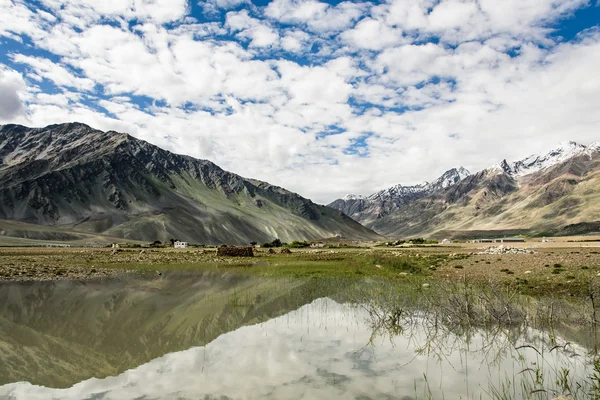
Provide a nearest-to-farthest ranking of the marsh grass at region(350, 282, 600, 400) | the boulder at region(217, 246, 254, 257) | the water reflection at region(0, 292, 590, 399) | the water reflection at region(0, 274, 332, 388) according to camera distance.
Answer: the water reflection at region(0, 292, 590, 399), the marsh grass at region(350, 282, 600, 400), the water reflection at region(0, 274, 332, 388), the boulder at region(217, 246, 254, 257)

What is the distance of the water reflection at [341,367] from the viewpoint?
31.7 feet

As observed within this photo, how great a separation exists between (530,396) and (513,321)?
7103 millimetres

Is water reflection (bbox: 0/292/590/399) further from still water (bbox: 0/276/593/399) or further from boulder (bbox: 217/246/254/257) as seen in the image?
boulder (bbox: 217/246/254/257)

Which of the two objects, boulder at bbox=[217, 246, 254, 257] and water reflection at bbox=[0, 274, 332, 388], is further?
boulder at bbox=[217, 246, 254, 257]

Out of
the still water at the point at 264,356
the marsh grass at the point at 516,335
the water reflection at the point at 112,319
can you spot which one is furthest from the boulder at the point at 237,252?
the marsh grass at the point at 516,335

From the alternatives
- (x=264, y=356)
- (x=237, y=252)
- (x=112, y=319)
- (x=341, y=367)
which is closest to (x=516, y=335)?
(x=341, y=367)

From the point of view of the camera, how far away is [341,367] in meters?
11.2

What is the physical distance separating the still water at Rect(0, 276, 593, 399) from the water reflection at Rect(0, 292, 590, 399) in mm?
33

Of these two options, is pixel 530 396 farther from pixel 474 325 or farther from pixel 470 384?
pixel 474 325

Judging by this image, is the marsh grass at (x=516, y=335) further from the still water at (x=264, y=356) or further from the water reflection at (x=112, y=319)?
the water reflection at (x=112, y=319)

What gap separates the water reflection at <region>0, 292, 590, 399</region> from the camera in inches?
380

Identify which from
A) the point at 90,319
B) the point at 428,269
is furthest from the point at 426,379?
the point at 428,269

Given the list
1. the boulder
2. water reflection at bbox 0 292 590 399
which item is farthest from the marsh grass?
the boulder

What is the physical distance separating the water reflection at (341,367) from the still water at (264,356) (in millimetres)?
33
